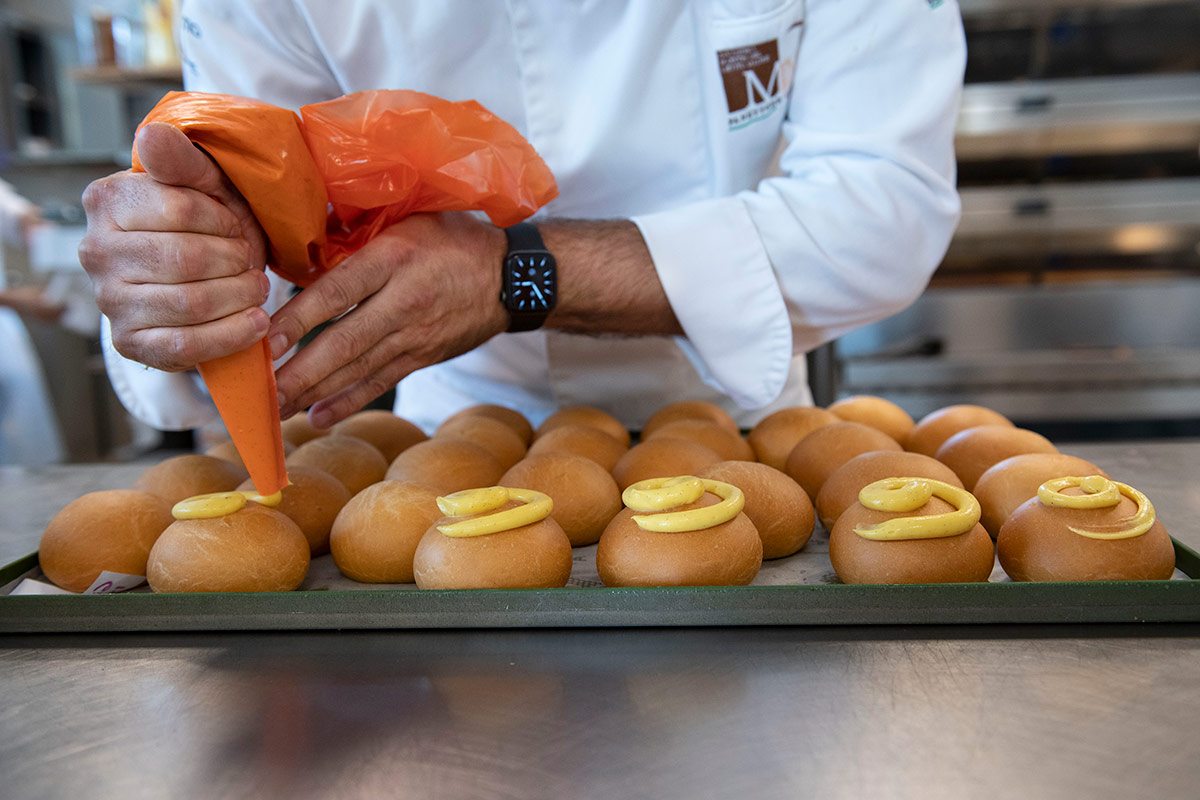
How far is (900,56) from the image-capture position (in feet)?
3.39

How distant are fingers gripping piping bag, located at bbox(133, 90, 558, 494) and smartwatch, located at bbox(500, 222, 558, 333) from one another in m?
0.04

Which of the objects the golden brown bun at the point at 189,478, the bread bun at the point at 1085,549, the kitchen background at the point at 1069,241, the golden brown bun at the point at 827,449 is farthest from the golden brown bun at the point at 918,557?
the kitchen background at the point at 1069,241

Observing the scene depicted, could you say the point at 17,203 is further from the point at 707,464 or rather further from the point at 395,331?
the point at 707,464

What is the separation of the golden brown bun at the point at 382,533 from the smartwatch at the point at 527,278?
0.81 ft

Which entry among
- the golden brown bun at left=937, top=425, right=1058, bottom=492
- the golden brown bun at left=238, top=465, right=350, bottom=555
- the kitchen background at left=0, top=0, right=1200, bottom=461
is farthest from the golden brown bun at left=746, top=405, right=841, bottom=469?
the kitchen background at left=0, top=0, right=1200, bottom=461

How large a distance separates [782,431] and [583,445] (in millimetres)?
259

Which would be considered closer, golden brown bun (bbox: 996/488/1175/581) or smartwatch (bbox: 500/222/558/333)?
golden brown bun (bbox: 996/488/1175/581)

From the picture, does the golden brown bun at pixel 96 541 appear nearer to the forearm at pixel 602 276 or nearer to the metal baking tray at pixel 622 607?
the metal baking tray at pixel 622 607

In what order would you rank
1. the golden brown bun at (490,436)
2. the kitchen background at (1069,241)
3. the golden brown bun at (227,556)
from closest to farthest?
the golden brown bun at (227,556) → the golden brown bun at (490,436) → the kitchen background at (1069,241)

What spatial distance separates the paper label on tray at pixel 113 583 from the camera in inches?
30.5

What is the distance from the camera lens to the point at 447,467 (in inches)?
36.3

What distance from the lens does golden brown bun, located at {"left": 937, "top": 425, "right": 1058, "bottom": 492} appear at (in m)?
0.94

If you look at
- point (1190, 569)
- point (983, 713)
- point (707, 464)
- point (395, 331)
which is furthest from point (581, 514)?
point (1190, 569)

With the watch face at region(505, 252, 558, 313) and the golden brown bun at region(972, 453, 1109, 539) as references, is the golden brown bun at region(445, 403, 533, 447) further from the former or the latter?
the golden brown bun at region(972, 453, 1109, 539)
